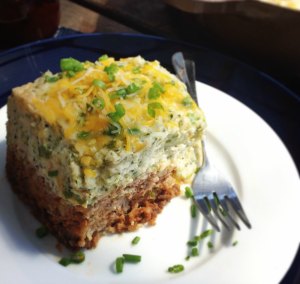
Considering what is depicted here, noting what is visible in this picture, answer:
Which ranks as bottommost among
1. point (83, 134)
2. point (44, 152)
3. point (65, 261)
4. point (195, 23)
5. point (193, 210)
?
point (65, 261)

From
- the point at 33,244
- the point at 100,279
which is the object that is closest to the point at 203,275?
the point at 100,279

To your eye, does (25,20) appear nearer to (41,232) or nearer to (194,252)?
(41,232)

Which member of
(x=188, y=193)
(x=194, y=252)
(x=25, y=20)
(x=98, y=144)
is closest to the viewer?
(x=98, y=144)

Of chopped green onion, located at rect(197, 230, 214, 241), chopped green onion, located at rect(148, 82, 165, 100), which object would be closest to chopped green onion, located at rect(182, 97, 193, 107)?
chopped green onion, located at rect(148, 82, 165, 100)

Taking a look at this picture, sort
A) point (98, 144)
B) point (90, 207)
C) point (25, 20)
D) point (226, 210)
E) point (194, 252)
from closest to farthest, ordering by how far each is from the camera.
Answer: point (98, 144), point (90, 207), point (194, 252), point (226, 210), point (25, 20)

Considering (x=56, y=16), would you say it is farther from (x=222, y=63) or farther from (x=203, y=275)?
(x=203, y=275)

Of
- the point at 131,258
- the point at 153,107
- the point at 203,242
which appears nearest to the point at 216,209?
the point at 203,242
